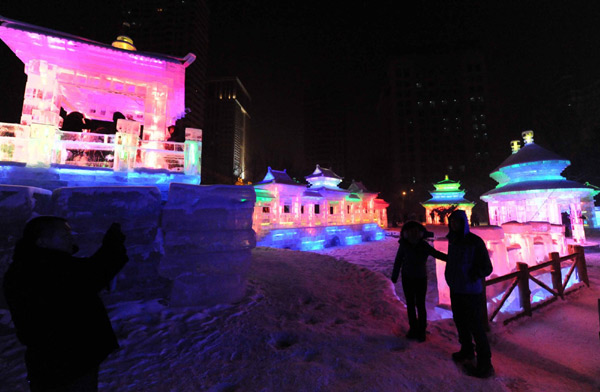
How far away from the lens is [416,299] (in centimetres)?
357

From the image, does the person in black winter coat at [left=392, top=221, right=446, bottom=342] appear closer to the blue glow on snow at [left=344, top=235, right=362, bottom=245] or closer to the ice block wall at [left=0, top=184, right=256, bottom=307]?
the ice block wall at [left=0, top=184, right=256, bottom=307]

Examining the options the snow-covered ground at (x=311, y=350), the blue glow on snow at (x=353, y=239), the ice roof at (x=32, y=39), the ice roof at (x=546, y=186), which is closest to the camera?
the snow-covered ground at (x=311, y=350)

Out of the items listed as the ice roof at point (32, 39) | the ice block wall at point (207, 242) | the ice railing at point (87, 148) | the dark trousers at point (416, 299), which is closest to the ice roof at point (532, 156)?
the dark trousers at point (416, 299)

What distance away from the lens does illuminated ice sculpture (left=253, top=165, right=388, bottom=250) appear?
1292cm

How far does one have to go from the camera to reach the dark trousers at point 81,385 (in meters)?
1.37

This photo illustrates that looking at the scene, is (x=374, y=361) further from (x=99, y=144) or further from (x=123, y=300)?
(x=99, y=144)

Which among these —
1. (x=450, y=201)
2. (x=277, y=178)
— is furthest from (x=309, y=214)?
Answer: (x=450, y=201)

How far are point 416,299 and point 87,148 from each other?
25.9 ft

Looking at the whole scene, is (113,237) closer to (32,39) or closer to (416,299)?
(416,299)

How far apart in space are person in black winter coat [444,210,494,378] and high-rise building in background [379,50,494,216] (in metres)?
48.4

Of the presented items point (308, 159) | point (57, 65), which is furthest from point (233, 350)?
point (308, 159)

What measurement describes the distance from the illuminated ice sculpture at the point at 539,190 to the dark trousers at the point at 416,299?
503 inches

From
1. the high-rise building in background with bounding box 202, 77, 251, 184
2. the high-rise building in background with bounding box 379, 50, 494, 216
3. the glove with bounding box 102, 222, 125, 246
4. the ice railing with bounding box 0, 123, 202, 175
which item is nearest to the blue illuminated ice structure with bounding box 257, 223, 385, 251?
the ice railing with bounding box 0, 123, 202, 175

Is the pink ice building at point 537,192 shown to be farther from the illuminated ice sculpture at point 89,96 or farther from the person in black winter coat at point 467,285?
the illuminated ice sculpture at point 89,96
